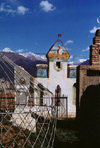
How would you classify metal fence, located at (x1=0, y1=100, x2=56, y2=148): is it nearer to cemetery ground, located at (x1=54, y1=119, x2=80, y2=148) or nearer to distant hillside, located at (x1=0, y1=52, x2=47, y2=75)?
cemetery ground, located at (x1=54, y1=119, x2=80, y2=148)

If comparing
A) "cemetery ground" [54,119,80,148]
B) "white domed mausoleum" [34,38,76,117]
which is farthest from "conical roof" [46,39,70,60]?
"cemetery ground" [54,119,80,148]

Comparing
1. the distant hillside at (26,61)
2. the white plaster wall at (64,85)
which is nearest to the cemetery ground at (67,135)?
the distant hillside at (26,61)

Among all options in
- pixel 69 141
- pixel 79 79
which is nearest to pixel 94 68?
pixel 79 79

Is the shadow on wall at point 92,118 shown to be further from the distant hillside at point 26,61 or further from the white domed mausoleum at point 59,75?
the white domed mausoleum at point 59,75

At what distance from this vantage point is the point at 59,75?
43.8 feet

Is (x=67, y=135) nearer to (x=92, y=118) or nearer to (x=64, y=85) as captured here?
(x=92, y=118)

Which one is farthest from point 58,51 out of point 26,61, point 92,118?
point 26,61

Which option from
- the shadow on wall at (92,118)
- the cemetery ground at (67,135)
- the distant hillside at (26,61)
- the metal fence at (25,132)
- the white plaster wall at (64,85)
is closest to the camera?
the metal fence at (25,132)

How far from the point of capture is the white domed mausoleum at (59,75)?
43.1 feet

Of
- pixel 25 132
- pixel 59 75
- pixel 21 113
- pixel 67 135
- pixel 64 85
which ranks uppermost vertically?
pixel 59 75

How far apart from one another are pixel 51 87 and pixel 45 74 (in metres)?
0.99

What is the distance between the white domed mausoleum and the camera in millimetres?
13123

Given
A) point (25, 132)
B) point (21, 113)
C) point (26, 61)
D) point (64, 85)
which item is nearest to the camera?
point (21, 113)

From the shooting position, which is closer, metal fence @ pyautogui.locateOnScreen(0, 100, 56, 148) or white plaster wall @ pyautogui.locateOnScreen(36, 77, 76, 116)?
metal fence @ pyautogui.locateOnScreen(0, 100, 56, 148)
